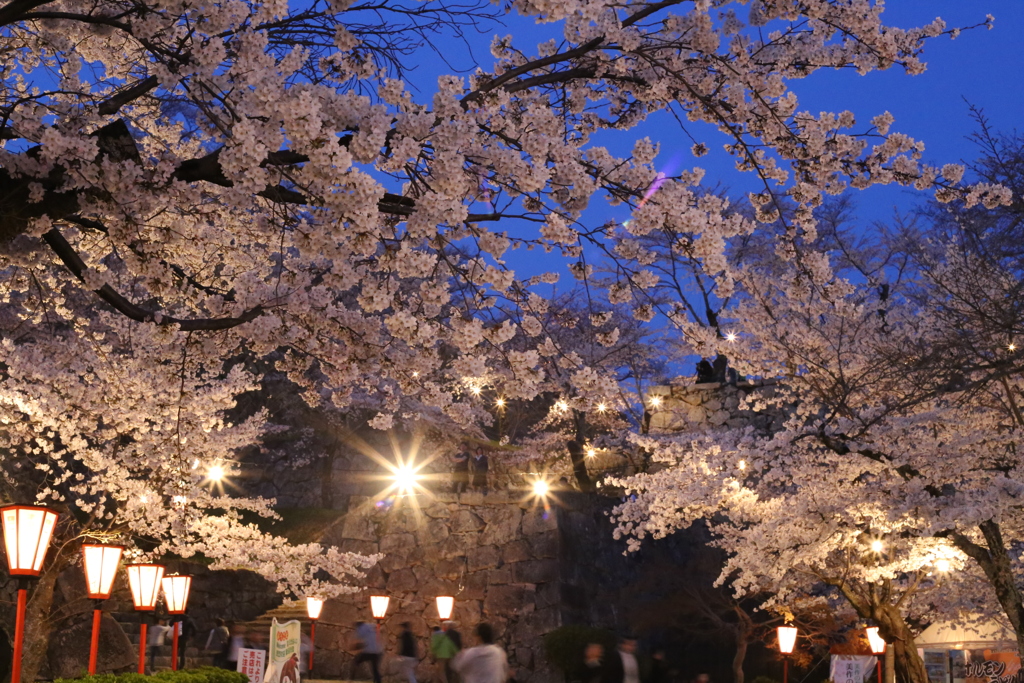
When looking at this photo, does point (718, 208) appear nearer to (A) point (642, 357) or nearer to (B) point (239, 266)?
(B) point (239, 266)

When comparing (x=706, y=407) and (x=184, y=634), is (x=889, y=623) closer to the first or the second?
(x=706, y=407)

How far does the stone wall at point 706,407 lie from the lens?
20.9 meters

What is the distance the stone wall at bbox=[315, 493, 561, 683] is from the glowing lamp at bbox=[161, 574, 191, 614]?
1031cm

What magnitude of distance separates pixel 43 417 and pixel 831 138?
29.0 feet

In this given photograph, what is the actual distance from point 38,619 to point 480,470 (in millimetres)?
11794

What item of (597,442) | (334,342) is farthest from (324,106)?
(597,442)

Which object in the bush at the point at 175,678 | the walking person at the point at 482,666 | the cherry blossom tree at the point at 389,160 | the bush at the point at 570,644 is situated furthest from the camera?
the bush at the point at 570,644

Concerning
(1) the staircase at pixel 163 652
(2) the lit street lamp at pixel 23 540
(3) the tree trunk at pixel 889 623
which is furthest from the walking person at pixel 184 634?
(2) the lit street lamp at pixel 23 540

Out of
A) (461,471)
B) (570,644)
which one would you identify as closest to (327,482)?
(461,471)

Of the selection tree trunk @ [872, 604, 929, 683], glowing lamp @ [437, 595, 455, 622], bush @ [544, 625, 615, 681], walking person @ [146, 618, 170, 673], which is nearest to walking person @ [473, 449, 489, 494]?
glowing lamp @ [437, 595, 455, 622]

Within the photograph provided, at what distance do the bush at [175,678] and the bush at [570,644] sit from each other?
836cm

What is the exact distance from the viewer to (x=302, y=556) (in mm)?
14539

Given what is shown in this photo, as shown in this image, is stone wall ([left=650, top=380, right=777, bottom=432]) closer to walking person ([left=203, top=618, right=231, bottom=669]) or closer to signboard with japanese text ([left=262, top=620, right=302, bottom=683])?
walking person ([left=203, top=618, right=231, bottom=669])

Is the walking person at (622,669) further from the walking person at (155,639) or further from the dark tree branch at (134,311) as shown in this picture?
the walking person at (155,639)
